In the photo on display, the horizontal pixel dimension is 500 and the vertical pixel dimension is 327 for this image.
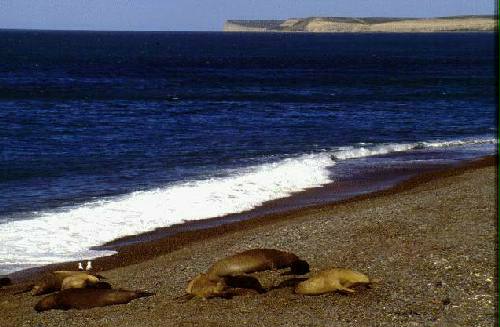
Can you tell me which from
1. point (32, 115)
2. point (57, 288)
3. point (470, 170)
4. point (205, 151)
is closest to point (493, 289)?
point (57, 288)

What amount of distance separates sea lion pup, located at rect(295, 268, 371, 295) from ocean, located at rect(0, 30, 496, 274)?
620cm

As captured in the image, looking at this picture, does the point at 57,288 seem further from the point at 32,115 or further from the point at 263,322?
the point at 32,115

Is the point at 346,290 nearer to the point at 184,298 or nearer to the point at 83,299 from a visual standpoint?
the point at 184,298

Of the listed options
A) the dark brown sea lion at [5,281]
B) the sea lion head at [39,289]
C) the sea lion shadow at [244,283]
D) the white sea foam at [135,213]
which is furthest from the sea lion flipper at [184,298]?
the white sea foam at [135,213]

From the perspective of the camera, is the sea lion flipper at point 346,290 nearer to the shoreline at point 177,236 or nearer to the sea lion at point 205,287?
the sea lion at point 205,287

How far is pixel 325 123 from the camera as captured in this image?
4050cm

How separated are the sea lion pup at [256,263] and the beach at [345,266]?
Answer: 0.15 metres

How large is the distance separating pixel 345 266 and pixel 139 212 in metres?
8.35

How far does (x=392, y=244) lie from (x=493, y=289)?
291 centimetres

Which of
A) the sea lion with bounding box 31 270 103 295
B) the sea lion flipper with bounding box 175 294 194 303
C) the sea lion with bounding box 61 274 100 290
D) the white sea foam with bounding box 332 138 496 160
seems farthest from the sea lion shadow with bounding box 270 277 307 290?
the white sea foam with bounding box 332 138 496 160

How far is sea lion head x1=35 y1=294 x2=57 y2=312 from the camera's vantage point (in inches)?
464

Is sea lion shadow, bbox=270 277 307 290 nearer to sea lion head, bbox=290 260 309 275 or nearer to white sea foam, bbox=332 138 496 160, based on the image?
sea lion head, bbox=290 260 309 275

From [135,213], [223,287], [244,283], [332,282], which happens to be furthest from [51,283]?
[135,213]

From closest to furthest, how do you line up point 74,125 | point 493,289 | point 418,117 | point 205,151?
point 493,289 → point 205,151 → point 74,125 → point 418,117
